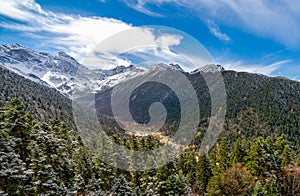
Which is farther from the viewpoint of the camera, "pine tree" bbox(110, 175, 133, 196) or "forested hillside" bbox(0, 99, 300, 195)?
"pine tree" bbox(110, 175, 133, 196)

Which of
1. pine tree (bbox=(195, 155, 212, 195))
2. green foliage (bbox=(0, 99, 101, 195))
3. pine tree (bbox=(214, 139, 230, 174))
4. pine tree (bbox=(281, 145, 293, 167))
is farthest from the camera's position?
pine tree (bbox=(195, 155, 212, 195))

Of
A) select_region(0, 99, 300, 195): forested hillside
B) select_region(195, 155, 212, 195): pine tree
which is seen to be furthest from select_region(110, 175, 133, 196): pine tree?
select_region(195, 155, 212, 195): pine tree

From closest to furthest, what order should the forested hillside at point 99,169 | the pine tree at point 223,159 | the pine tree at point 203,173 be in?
the forested hillside at point 99,169 < the pine tree at point 223,159 < the pine tree at point 203,173

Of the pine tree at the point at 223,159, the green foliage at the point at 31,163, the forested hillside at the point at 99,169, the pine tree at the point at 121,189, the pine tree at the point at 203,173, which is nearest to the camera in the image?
the green foliage at the point at 31,163

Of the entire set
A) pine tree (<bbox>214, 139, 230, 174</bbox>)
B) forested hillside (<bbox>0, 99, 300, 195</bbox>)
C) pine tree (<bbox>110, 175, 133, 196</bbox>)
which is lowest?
pine tree (<bbox>110, 175, 133, 196</bbox>)

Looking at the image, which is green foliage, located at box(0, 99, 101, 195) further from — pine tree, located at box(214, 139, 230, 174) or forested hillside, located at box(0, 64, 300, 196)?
→ pine tree, located at box(214, 139, 230, 174)

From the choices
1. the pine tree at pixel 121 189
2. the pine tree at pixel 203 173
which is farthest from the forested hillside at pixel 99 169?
the pine tree at pixel 121 189

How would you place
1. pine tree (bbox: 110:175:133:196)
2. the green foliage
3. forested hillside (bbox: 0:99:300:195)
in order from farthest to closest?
1. pine tree (bbox: 110:175:133:196)
2. forested hillside (bbox: 0:99:300:195)
3. the green foliage

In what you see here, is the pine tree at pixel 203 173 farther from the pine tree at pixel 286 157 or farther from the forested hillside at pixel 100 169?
the pine tree at pixel 286 157

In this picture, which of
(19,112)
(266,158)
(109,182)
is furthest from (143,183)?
(266,158)

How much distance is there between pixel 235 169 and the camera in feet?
188

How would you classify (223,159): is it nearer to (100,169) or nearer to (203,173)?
(203,173)

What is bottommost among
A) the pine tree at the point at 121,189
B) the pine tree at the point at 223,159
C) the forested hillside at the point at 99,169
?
the pine tree at the point at 121,189

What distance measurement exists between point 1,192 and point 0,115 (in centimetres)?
1028
